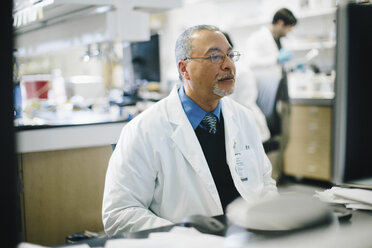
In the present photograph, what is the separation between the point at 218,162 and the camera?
4.31 feet

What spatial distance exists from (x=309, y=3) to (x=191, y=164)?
3425 mm

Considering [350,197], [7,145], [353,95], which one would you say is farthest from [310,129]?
[7,145]

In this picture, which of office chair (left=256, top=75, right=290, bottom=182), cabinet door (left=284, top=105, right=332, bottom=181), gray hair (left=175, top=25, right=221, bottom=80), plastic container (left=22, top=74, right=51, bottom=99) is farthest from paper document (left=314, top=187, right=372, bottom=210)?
plastic container (left=22, top=74, right=51, bottom=99)

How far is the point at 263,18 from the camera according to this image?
4.53 m

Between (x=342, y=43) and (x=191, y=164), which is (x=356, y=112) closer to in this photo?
(x=342, y=43)

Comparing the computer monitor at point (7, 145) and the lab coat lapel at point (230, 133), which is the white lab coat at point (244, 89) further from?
the computer monitor at point (7, 145)

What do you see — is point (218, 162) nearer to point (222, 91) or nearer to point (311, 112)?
point (222, 91)

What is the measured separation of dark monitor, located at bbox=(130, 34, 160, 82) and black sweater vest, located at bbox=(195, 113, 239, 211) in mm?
2106

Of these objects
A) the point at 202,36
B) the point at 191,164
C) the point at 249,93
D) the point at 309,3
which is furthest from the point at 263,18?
the point at 191,164

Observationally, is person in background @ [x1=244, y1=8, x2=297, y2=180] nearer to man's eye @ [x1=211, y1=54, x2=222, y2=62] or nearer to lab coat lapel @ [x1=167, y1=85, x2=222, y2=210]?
man's eye @ [x1=211, y1=54, x2=222, y2=62]

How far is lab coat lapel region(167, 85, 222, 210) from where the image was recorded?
3.98 feet

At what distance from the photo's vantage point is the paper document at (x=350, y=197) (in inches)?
37.0

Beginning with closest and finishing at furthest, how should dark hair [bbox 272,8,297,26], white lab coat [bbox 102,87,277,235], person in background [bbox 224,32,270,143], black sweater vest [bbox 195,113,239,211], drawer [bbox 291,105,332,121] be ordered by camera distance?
1. white lab coat [bbox 102,87,277,235]
2. black sweater vest [bbox 195,113,239,211]
3. person in background [bbox 224,32,270,143]
4. dark hair [bbox 272,8,297,26]
5. drawer [bbox 291,105,332,121]

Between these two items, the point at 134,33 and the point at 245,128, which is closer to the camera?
the point at 245,128
